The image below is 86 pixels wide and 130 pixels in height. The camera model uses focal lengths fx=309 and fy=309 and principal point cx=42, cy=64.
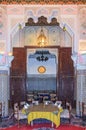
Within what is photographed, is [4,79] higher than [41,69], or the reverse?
[41,69]

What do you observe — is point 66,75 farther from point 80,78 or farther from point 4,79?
point 4,79

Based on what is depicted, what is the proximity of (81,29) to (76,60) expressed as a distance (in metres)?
1.12

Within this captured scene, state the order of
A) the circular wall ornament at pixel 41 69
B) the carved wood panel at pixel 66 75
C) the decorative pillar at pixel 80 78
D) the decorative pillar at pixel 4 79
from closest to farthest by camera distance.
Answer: the decorative pillar at pixel 4 79 < the decorative pillar at pixel 80 78 < the carved wood panel at pixel 66 75 < the circular wall ornament at pixel 41 69

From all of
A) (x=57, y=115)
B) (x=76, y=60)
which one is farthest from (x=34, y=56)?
(x=57, y=115)

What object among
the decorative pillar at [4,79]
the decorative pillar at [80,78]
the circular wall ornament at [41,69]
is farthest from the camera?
the circular wall ornament at [41,69]

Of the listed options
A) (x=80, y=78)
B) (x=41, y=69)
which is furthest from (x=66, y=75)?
(x=80, y=78)

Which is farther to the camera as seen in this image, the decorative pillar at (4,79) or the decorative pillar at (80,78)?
the decorative pillar at (80,78)

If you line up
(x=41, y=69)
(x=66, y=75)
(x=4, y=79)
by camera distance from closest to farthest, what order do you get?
(x=4, y=79), (x=66, y=75), (x=41, y=69)

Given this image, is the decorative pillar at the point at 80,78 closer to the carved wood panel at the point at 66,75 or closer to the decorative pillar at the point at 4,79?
the decorative pillar at the point at 4,79

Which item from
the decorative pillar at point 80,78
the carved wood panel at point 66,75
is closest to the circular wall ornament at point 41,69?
the carved wood panel at point 66,75

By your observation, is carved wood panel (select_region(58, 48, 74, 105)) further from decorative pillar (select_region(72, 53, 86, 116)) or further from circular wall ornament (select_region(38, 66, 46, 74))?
decorative pillar (select_region(72, 53, 86, 116))

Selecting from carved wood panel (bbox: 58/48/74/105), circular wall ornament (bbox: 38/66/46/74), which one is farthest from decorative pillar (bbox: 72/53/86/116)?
circular wall ornament (bbox: 38/66/46/74)

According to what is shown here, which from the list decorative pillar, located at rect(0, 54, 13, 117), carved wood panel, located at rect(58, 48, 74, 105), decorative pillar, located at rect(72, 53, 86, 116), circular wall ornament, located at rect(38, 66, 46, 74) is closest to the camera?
decorative pillar, located at rect(0, 54, 13, 117)

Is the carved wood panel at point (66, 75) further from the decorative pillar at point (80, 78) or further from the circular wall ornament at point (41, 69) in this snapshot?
the decorative pillar at point (80, 78)
